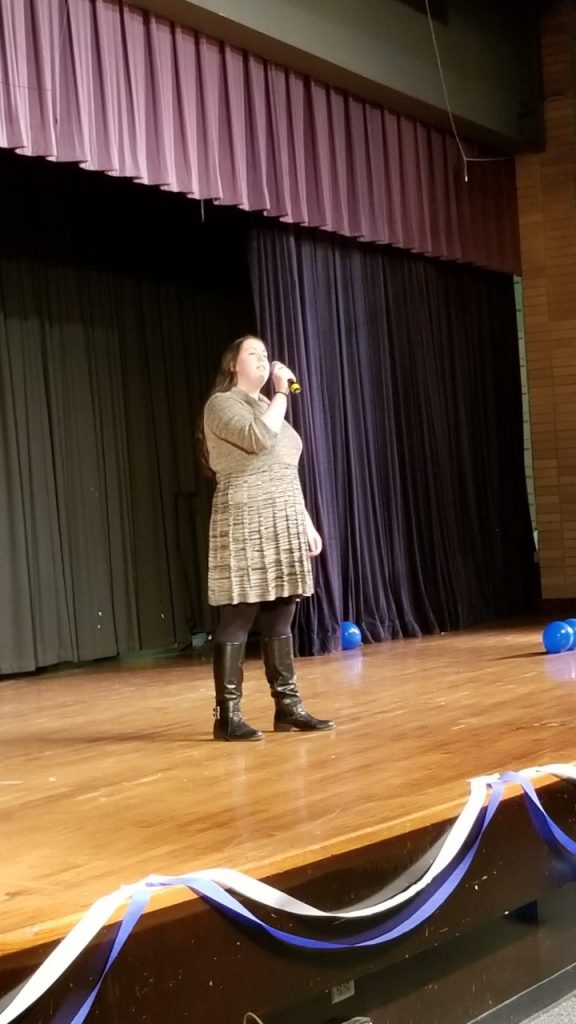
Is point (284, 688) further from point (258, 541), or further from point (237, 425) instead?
point (237, 425)

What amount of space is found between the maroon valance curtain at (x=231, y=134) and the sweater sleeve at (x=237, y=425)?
1659 millimetres

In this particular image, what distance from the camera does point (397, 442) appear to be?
6934 millimetres

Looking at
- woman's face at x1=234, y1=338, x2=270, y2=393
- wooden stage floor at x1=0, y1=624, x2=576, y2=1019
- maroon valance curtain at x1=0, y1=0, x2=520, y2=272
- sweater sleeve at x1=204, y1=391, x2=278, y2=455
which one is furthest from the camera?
maroon valance curtain at x1=0, y1=0, x2=520, y2=272

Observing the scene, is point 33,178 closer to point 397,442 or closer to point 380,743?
point 397,442

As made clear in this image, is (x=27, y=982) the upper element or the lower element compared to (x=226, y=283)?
lower

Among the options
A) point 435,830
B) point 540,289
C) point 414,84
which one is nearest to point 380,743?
point 435,830

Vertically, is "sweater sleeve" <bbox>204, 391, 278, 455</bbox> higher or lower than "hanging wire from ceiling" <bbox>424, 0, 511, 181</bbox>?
lower

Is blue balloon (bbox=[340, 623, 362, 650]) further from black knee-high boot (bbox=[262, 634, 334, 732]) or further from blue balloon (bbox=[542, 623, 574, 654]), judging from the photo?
black knee-high boot (bbox=[262, 634, 334, 732])

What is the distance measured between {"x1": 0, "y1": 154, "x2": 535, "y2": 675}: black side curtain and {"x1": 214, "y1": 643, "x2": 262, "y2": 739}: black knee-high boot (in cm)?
281

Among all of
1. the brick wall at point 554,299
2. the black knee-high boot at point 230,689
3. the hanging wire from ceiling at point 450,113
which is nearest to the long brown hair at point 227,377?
the black knee-high boot at point 230,689

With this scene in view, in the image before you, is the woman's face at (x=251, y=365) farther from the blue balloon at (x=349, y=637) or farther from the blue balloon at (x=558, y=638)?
the blue balloon at (x=349, y=637)

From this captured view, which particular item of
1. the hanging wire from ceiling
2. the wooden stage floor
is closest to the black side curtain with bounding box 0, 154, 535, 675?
the hanging wire from ceiling

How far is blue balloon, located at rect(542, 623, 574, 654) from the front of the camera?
519 cm

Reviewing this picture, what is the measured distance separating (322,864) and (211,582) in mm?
1407
